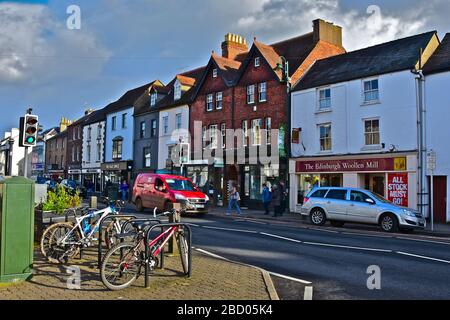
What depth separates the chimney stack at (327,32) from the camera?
29.8 metres

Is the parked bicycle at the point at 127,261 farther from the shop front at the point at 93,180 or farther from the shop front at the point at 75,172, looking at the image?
the shop front at the point at 75,172

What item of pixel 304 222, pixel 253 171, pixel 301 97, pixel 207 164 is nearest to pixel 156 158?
pixel 207 164

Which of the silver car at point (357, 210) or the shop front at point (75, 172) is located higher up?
the shop front at point (75, 172)

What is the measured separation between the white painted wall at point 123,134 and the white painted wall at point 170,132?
5.56 m

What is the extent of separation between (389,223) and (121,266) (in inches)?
506

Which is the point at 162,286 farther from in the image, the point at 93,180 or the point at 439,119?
the point at 93,180

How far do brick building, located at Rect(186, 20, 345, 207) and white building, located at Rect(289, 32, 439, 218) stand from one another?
1.10 meters

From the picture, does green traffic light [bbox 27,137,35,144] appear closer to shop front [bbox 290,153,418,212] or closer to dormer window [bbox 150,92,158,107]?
shop front [bbox 290,153,418,212]

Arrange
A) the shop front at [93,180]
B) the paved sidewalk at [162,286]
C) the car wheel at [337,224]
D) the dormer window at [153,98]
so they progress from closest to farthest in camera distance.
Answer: the paved sidewalk at [162,286] → the car wheel at [337,224] → the dormer window at [153,98] → the shop front at [93,180]

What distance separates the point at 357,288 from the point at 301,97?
2077 cm

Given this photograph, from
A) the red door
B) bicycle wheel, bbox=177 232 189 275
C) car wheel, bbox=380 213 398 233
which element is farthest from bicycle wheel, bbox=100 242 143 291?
the red door

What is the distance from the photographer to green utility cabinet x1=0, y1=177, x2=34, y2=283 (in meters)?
6.54

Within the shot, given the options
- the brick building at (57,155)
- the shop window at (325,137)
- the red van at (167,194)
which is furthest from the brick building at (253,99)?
the brick building at (57,155)
